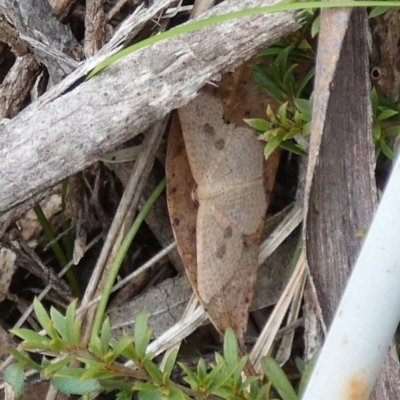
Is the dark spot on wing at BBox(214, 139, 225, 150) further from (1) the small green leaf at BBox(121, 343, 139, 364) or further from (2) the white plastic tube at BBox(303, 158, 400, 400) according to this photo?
(2) the white plastic tube at BBox(303, 158, 400, 400)

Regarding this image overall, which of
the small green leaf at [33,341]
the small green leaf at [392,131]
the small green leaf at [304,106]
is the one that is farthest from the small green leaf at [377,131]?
the small green leaf at [33,341]

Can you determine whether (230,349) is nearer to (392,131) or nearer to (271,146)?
(271,146)

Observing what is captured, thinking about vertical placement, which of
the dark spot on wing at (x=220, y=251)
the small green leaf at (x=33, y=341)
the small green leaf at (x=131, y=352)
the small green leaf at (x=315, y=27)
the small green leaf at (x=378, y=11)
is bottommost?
the dark spot on wing at (x=220, y=251)

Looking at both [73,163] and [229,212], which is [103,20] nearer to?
[73,163]

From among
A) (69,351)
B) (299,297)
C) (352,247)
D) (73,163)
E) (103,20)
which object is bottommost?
(299,297)

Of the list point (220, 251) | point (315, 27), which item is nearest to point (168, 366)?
point (220, 251)

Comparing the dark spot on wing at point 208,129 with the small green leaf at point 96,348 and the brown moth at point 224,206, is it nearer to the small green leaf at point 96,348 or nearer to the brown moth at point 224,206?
the brown moth at point 224,206

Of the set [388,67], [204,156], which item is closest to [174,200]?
[204,156]
